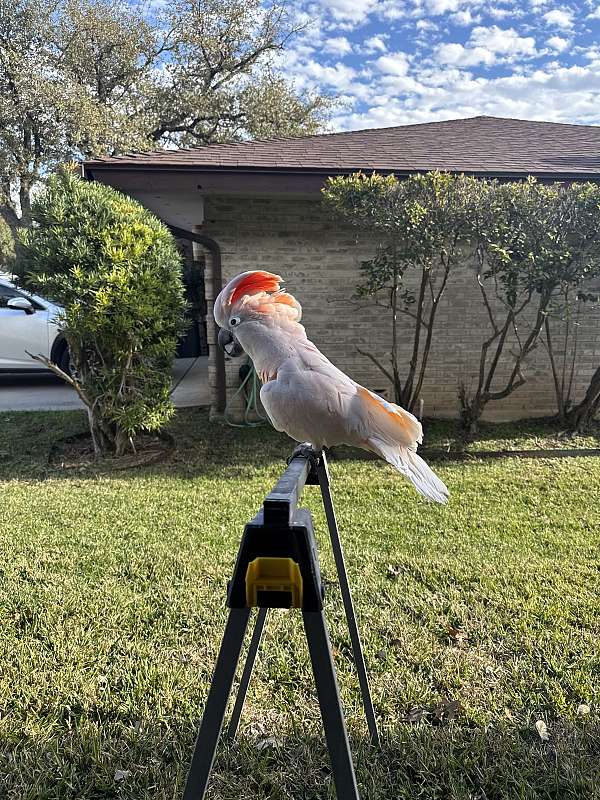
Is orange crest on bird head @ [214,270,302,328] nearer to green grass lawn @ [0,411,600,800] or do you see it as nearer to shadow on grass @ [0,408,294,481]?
green grass lawn @ [0,411,600,800]

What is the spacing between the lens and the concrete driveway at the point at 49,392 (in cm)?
757

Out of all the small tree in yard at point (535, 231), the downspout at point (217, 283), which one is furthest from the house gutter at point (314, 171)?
the downspout at point (217, 283)

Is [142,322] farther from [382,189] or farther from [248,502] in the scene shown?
[382,189]

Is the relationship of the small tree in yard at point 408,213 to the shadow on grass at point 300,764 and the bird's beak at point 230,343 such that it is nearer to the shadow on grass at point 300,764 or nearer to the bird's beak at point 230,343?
the bird's beak at point 230,343

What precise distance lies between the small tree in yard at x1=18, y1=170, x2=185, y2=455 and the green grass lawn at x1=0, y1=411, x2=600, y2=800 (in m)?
0.98

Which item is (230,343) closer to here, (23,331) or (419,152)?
(419,152)

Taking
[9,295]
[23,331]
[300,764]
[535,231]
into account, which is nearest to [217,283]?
[535,231]

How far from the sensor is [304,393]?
1483 mm

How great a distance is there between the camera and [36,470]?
503 centimetres

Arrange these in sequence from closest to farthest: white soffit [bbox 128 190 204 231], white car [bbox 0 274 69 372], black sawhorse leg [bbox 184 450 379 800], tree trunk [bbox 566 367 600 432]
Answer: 1. black sawhorse leg [bbox 184 450 379 800]
2. white soffit [bbox 128 190 204 231]
3. tree trunk [bbox 566 367 600 432]
4. white car [bbox 0 274 69 372]

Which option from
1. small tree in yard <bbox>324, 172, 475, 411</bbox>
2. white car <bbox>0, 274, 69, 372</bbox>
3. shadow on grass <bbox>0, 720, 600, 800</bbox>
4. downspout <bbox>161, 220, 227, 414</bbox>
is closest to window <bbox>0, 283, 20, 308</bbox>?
white car <bbox>0, 274, 69, 372</bbox>

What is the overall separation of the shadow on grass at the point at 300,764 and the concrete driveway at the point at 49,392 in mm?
5528

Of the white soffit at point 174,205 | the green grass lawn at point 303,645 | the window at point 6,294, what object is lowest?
the green grass lawn at point 303,645

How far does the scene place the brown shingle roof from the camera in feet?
18.9
